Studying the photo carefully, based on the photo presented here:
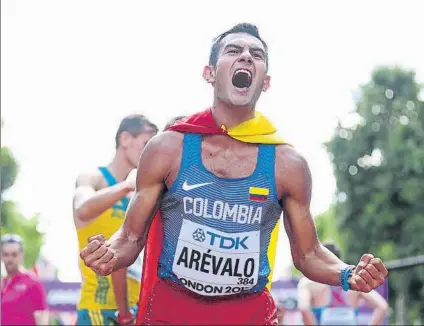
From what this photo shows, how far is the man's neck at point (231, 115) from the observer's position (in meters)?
5.04

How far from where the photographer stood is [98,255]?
4.41m

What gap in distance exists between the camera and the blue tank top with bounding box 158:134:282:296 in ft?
15.7

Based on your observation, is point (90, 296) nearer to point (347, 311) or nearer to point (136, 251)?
point (136, 251)

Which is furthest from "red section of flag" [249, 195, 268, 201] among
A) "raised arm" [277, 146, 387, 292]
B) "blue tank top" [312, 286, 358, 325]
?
"blue tank top" [312, 286, 358, 325]

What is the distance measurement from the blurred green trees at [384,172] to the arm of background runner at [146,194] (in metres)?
38.5

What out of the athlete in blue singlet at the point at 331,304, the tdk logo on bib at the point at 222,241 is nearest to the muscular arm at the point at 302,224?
the tdk logo on bib at the point at 222,241

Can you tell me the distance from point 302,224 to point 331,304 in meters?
6.74

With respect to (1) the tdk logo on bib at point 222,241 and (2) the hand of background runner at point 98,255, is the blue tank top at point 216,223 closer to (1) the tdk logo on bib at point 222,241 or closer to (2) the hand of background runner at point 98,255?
(1) the tdk logo on bib at point 222,241

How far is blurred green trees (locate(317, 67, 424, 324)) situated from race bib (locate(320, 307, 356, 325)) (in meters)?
31.2

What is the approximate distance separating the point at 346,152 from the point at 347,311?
34.4 metres

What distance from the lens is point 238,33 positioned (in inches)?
204

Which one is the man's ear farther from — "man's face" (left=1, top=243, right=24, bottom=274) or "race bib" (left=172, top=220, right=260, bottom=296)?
"man's face" (left=1, top=243, right=24, bottom=274)

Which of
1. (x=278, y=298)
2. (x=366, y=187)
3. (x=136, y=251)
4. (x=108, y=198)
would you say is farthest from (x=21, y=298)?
(x=366, y=187)

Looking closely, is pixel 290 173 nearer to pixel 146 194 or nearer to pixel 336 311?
pixel 146 194
